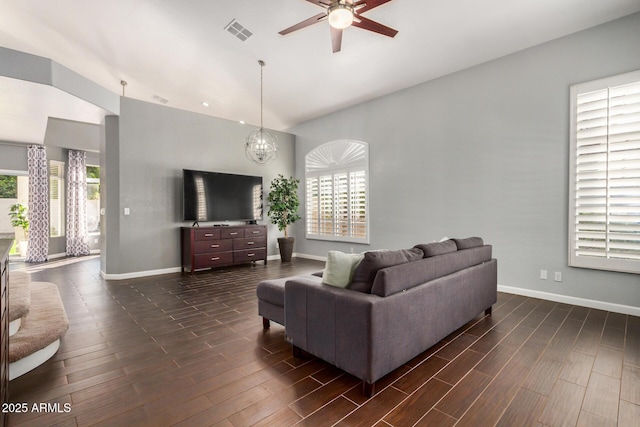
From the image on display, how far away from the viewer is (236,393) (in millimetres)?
1938

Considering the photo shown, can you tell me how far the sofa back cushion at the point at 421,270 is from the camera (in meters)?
1.99

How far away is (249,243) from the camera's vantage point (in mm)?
6312

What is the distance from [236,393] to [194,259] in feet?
13.2

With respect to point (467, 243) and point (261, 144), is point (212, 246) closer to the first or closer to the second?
point (261, 144)

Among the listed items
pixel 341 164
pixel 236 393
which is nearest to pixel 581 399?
pixel 236 393

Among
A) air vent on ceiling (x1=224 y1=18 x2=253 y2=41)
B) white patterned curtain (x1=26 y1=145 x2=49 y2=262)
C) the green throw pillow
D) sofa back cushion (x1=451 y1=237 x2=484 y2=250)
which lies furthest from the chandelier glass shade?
white patterned curtain (x1=26 y1=145 x2=49 y2=262)

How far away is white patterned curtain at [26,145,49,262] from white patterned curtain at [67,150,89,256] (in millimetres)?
578

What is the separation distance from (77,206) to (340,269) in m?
9.01

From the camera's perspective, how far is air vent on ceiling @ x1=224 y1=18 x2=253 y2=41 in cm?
428

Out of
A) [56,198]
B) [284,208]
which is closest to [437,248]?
[284,208]

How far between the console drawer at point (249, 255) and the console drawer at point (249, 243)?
87mm

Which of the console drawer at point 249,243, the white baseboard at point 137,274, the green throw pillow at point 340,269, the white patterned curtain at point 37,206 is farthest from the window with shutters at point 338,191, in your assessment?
the white patterned curtain at point 37,206

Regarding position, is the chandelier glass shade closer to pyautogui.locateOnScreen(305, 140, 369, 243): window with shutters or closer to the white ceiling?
the white ceiling

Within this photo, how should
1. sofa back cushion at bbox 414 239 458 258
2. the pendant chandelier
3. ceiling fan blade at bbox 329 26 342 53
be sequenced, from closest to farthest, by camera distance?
1. sofa back cushion at bbox 414 239 458 258
2. ceiling fan blade at bbox 329 26 342 53
3. the pendant chandelier
